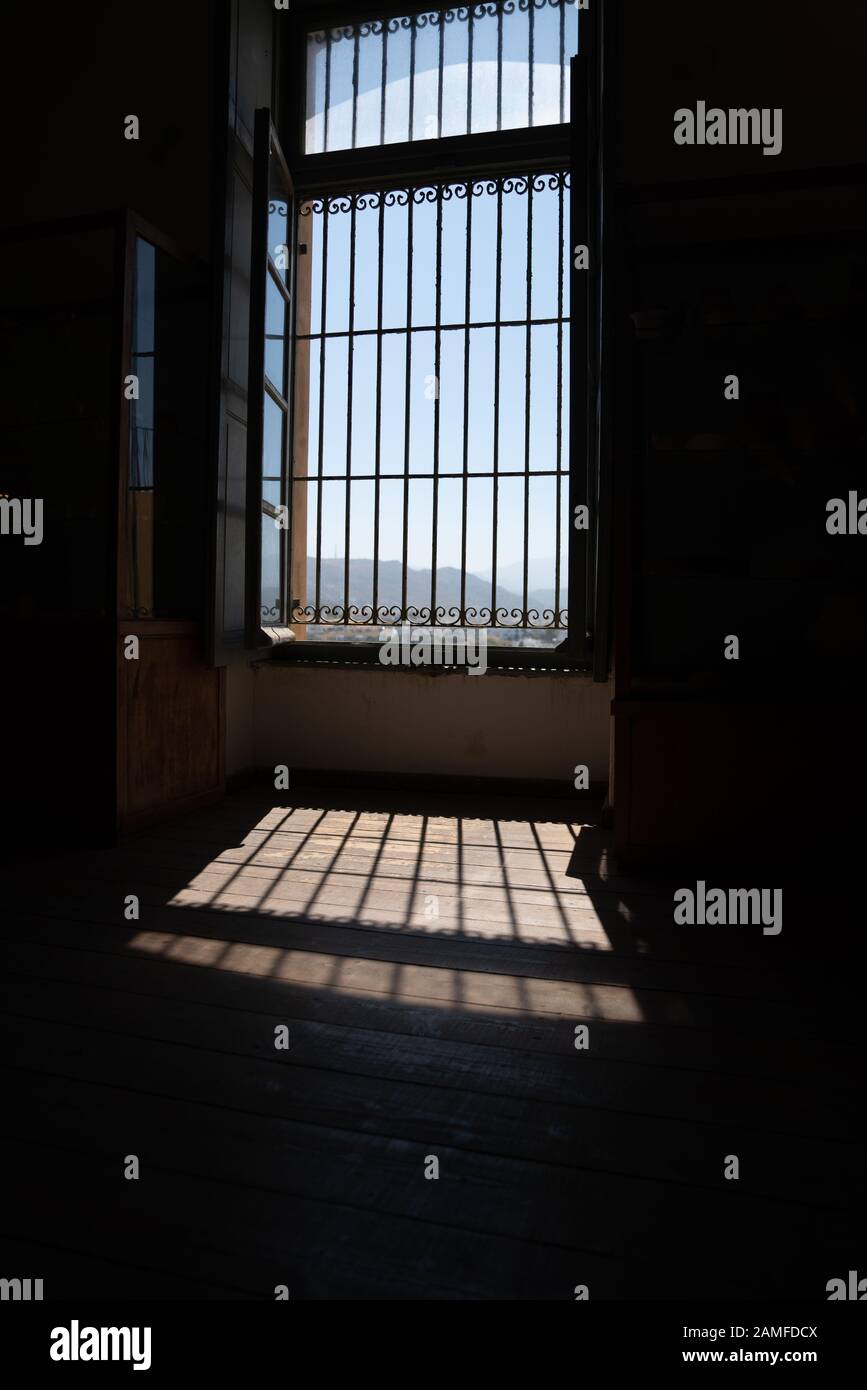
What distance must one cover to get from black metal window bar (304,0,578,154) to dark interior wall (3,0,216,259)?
84 centimetres

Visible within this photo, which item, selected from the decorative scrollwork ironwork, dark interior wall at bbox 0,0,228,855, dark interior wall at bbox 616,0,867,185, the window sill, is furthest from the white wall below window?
dark interior wall at bbox 616,0,867,185

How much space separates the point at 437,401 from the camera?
475 centimetres

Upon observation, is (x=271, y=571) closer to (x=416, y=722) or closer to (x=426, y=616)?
(x=426, y=616)

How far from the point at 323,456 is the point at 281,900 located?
2.93 meters

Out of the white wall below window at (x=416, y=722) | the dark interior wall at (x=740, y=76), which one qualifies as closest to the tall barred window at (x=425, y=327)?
the white wall below window at (x=416, y=722)

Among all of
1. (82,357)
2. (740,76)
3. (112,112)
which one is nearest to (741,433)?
(740,76)

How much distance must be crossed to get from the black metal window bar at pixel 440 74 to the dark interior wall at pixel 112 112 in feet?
2.75

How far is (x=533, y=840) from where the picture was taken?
3549mm

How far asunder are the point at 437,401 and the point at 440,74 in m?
1.73

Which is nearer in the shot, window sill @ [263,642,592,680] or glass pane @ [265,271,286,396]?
glass pane @ [265,271,286,396]

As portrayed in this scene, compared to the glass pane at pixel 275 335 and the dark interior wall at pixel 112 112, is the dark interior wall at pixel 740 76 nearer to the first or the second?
the glass pane at pixel 275 335

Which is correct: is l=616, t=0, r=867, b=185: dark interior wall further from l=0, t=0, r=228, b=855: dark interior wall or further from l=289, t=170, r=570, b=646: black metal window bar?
l=0, t=0, r=228, b=855: dark interior wall

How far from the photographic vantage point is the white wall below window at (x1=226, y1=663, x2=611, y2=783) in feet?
14.8

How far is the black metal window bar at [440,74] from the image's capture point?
4.58 meters
